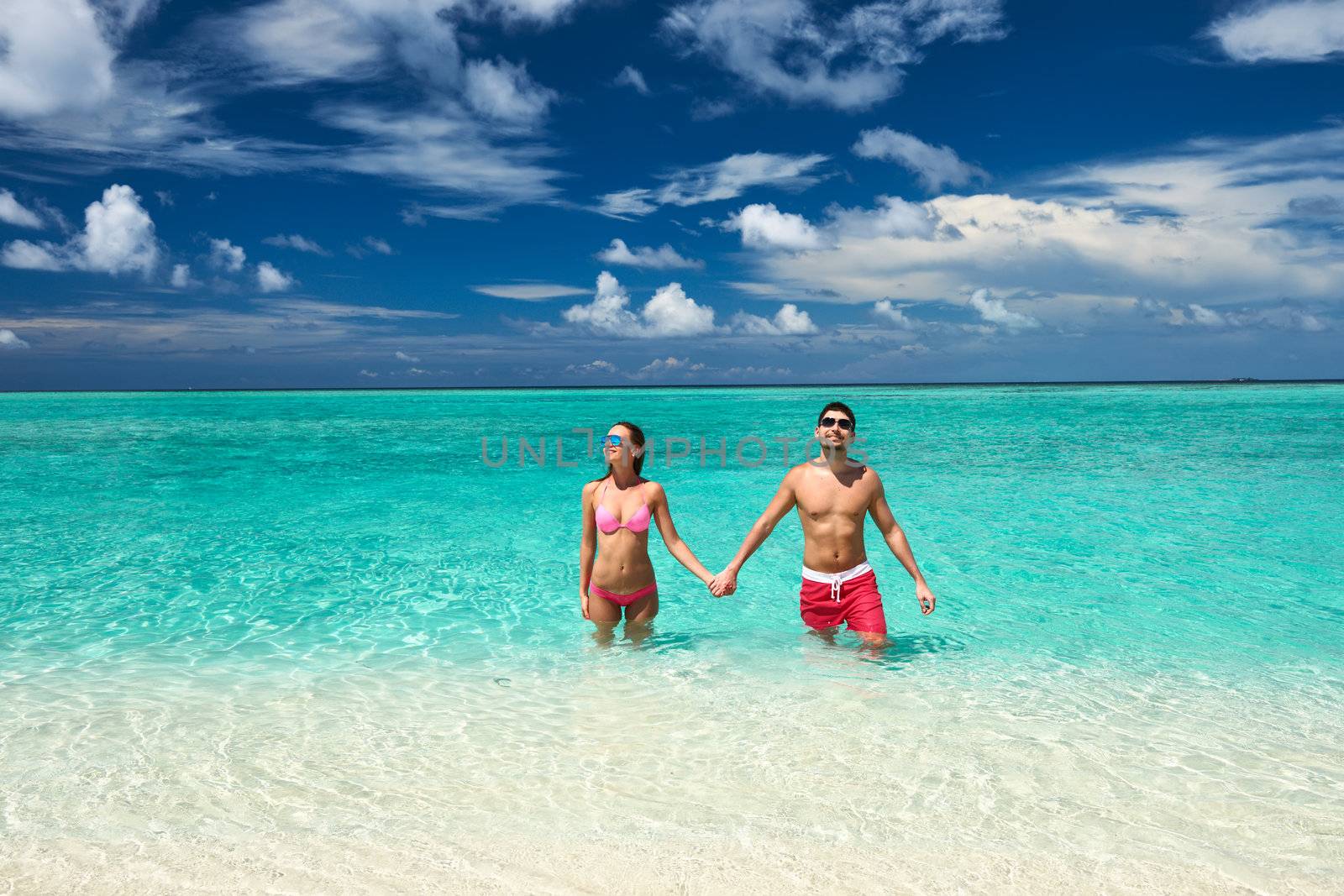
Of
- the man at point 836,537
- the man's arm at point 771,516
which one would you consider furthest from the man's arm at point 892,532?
the man's arm at point 771,516

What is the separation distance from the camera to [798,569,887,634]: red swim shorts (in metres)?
5.58

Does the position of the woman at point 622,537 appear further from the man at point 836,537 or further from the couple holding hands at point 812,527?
the man at point 836,537

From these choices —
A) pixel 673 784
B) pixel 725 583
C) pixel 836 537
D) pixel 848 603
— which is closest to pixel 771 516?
pixel 836 537

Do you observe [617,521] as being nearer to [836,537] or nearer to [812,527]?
[812,527]

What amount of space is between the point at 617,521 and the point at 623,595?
643 millimetres

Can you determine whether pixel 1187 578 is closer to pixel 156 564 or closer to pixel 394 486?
pixel 156 564

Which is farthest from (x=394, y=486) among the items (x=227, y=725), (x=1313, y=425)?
(x=1313, y=425)

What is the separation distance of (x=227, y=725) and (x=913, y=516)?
10892 millimetres

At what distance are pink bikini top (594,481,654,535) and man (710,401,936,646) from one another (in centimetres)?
69

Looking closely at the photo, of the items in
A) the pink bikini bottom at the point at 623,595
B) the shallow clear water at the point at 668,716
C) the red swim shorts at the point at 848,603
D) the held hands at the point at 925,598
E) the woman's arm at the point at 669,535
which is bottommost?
the shallow clear water at the point at 668,716

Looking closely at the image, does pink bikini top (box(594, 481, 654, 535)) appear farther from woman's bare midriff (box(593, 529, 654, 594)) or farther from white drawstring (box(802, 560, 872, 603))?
white drawstring (box(802, 560, 872, 603))

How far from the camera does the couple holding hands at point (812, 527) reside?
17.7 feet

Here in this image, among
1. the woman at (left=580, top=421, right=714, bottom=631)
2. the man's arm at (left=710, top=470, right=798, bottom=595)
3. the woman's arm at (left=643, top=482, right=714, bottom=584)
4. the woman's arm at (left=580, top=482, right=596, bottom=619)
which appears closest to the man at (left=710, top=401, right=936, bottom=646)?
the man's arm at (left=710, top=470, right=798, bottom=595)

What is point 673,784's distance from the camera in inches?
163
